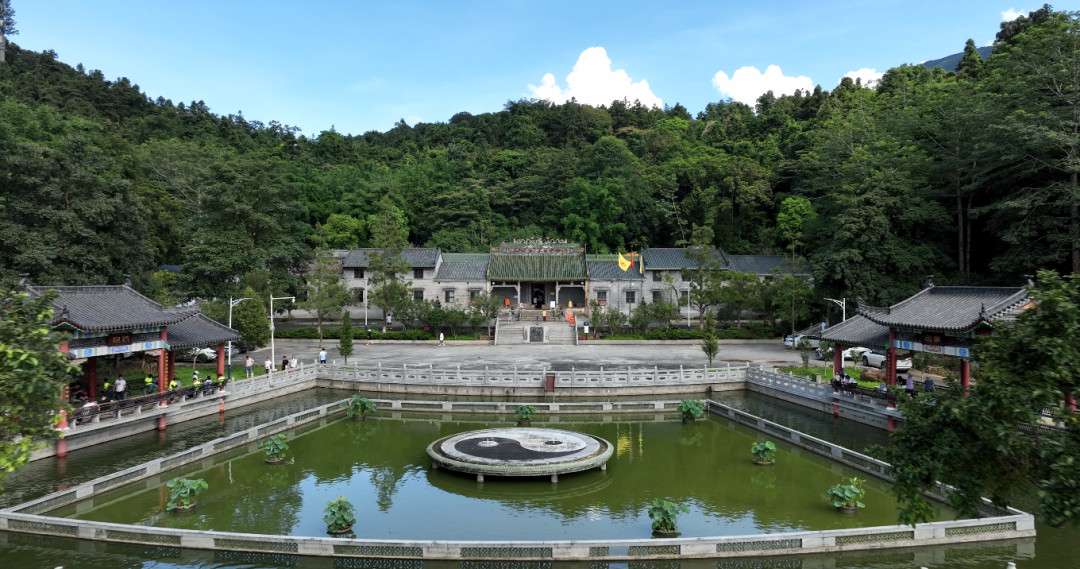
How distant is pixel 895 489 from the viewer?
8.56m

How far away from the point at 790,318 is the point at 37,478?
3994 cm

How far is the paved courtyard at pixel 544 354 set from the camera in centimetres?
3400

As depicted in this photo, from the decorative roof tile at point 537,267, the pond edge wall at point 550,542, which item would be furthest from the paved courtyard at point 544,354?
the pond edge wall at point 550,542

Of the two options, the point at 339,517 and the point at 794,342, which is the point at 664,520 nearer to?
the point at 339,517

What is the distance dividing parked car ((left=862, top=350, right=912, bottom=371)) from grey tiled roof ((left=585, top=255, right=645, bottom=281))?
19408 millimetres

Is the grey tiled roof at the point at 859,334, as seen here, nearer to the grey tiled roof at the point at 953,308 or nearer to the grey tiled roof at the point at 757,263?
the grey tiled roof at the point at 953,308

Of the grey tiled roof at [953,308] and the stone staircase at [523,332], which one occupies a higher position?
the grey tiled roof at [953,308]

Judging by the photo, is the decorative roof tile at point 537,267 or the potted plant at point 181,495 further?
the decorative roof tile at point 537,267

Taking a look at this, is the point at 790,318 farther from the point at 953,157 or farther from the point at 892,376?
the point at 892,376

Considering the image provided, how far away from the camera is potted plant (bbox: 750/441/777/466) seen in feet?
60.9

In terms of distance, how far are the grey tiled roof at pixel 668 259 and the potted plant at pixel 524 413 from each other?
27.0 meters

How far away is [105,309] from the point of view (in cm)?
2153

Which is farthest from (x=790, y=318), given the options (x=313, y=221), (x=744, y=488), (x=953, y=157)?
(x=313, y=221)

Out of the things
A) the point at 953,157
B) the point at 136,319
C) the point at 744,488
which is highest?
the point at 953,157
